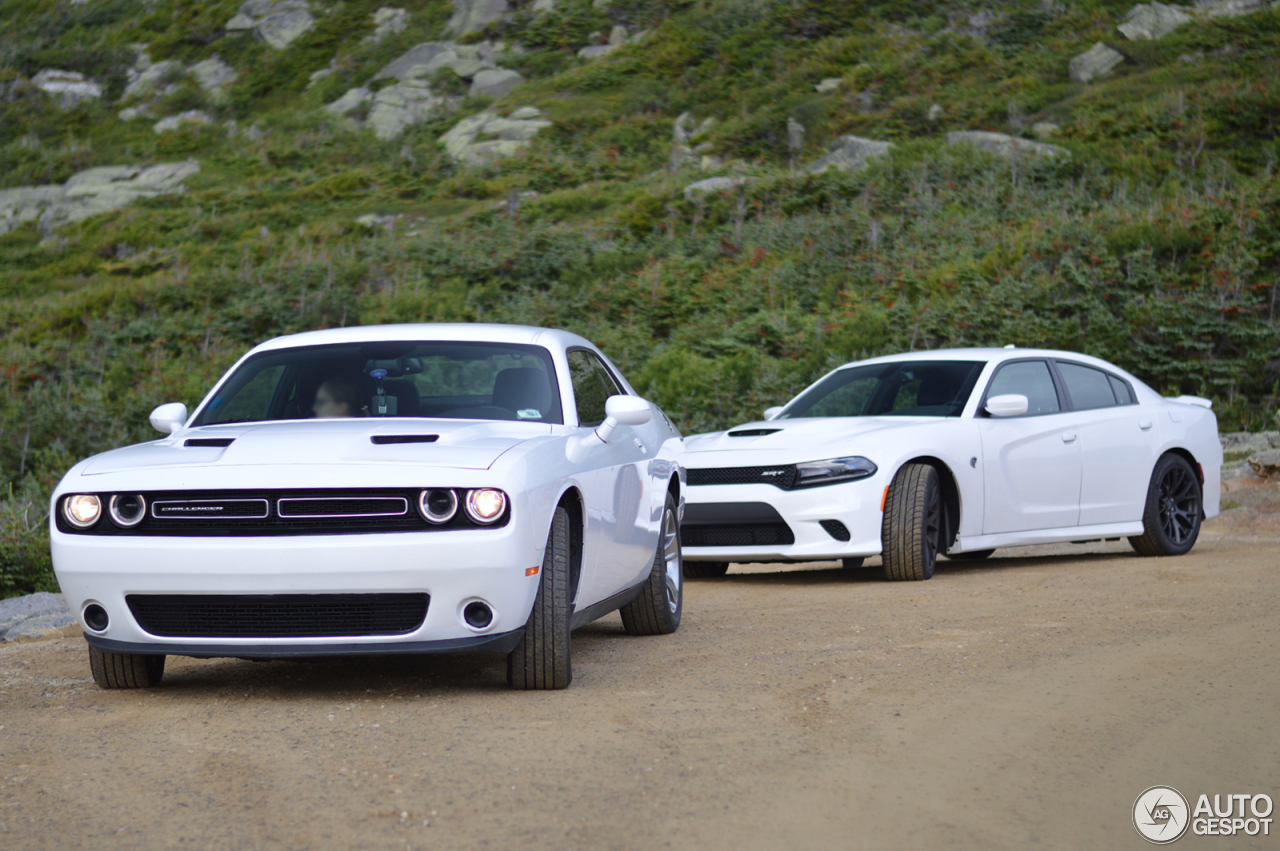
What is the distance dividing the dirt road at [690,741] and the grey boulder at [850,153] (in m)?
23.5

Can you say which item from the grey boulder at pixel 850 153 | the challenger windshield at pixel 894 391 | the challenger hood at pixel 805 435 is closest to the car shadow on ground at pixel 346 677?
the challenger hood at pixel 805 435

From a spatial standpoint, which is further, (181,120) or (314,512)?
(181,120)

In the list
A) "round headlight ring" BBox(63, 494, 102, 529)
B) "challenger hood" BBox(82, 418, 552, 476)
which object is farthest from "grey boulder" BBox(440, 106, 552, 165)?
"round headlight ring" BBox(63, 494, 102, 529)

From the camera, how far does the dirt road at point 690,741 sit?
3170mm

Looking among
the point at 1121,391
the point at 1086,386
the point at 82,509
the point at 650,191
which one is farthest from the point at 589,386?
the point at 650,191

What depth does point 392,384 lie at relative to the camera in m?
5.74

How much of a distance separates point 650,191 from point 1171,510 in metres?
20.8

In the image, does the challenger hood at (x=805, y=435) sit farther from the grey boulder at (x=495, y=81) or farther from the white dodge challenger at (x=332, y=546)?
the grey boulder at (x=495, y=81)

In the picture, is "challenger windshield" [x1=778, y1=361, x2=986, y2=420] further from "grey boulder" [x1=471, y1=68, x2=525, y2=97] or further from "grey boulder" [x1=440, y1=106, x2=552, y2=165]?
"grey boulder" [x1=471, y1=68, x2=525, y2=97]

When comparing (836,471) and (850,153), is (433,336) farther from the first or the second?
(850,153)

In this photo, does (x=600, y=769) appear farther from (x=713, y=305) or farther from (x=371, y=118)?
(x=371, y=118)

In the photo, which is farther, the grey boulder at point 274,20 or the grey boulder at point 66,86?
the grey boulder at point 274,20

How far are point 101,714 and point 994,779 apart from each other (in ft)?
9.97

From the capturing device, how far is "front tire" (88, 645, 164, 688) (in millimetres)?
4980
